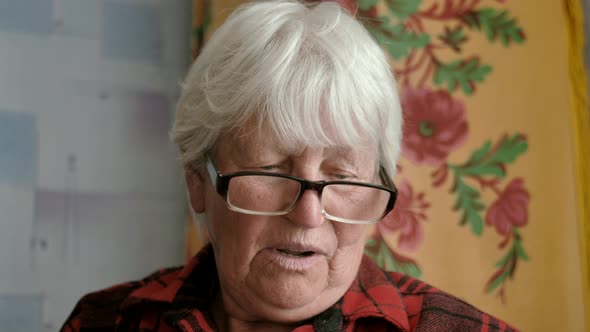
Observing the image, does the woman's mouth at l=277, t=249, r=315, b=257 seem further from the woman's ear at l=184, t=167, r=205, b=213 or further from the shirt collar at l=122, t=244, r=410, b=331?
the woman's ear at l=184, t=167, r=205, b=213

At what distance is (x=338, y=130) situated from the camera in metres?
1.07

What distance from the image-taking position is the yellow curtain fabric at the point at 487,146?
146cm

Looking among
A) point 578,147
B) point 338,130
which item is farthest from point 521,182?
point 338,130

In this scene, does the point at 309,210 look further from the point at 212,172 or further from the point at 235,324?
the point at 235,324

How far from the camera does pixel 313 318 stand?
114 centimetres

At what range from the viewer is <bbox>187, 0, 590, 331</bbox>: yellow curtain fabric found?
146 centimetres

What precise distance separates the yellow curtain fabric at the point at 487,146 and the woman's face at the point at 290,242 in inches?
14.3

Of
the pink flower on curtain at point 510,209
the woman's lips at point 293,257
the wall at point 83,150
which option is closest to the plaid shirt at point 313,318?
the woman's lips at point 293,257

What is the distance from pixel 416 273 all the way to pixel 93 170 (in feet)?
3.10

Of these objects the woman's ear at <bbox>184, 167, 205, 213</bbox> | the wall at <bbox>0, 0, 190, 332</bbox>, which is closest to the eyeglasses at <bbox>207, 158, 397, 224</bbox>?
the woman's ear at <bbox>184, 167, 205, 213</bbox>

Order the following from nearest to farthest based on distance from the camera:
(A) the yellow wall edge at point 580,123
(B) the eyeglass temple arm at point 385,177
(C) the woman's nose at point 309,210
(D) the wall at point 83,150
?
(C) the woman's nose at point 309,210 → (B) the eyeglass temple arm at point 385,177 → (A) the yellow wall edge at point 580,123 → (D) the wall at point 83,150

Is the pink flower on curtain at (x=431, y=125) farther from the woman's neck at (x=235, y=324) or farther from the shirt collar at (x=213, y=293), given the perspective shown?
the woman's neck at (x=235, y=324)

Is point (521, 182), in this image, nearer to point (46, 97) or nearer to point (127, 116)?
point (127, 116)

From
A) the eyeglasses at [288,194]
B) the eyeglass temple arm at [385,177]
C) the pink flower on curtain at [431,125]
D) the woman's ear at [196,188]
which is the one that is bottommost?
the woman's ear at [196,188]
